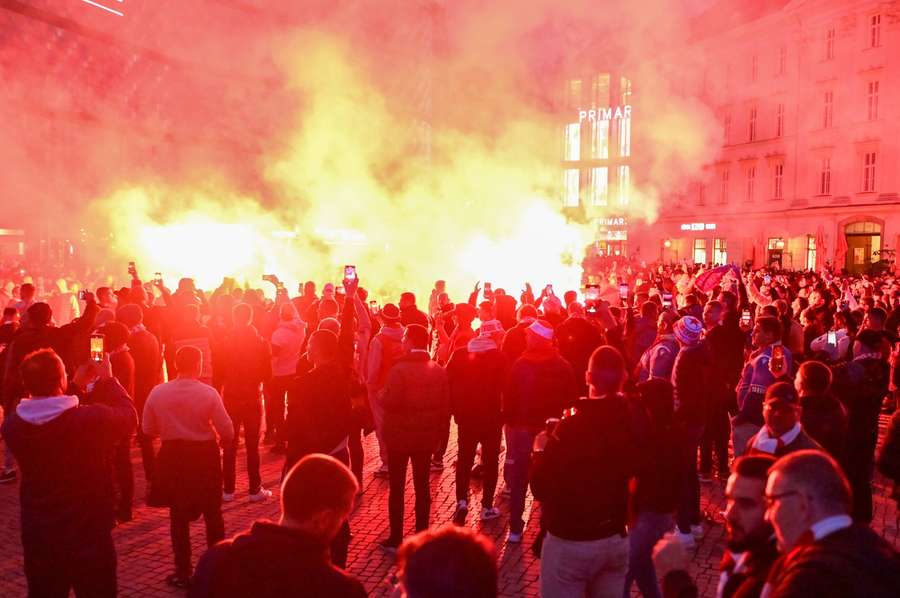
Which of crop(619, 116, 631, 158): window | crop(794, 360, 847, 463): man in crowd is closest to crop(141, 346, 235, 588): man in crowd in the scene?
crop(794, 360, 847, 463): man in crowd

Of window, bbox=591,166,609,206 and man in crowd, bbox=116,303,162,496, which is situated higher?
window, bbox=591,166,609,206

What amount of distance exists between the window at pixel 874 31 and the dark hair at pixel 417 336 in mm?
35149

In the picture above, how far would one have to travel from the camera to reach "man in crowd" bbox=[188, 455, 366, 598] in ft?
6.44

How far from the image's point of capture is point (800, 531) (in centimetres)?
200

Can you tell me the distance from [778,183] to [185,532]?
127 feet

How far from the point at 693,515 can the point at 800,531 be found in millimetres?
3761

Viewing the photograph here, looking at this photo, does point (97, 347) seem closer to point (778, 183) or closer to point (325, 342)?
point (325, 342)

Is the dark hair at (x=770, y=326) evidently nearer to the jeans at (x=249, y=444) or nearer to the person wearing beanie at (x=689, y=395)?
the person wearing beanie at (x=689, y=395)

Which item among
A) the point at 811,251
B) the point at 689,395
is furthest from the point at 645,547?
the point at 811,251

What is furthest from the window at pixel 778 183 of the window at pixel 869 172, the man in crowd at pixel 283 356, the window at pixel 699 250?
the man in crowd at pixel 283 356

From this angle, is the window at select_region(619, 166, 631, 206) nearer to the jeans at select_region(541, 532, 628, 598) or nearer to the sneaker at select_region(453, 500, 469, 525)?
the sneaker at select_region(453, 500, 469, 525)

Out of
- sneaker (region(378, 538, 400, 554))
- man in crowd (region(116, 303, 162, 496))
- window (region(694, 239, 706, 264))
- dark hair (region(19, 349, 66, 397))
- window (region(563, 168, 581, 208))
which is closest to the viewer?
dark hair (region(19, 349, 66, 397))

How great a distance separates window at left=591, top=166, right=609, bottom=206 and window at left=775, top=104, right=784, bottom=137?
1662cm

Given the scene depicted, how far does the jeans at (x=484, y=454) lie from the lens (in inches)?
226
